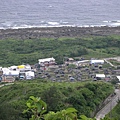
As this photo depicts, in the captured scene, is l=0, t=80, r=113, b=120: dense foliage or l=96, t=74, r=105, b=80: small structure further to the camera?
l=96, t=74, r=105, b=80: small structure

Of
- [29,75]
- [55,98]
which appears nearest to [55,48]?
[29,75]

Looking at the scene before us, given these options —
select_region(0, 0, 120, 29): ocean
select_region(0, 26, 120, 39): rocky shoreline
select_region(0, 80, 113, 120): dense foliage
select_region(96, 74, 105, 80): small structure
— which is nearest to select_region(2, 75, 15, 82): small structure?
select_region(0, 80, 113, 120): dense foliage

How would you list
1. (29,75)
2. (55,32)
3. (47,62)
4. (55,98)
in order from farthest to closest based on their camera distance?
(55,32) < (47,62) < (29,75) < (55,98)

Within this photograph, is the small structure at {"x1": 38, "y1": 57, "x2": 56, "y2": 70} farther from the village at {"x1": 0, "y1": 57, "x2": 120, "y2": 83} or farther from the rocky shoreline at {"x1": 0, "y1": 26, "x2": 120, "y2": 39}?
the rocky shoreline at {"x1": 0, "y1": 26, "x2": 120, "y2": 39}

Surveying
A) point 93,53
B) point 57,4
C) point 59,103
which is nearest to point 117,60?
point 93,53

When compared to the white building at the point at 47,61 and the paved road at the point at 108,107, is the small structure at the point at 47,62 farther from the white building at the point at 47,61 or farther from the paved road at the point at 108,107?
the paved road at the point at 108,107

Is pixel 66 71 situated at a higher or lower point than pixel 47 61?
lower

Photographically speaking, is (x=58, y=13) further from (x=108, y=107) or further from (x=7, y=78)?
(x=108, y=107)
